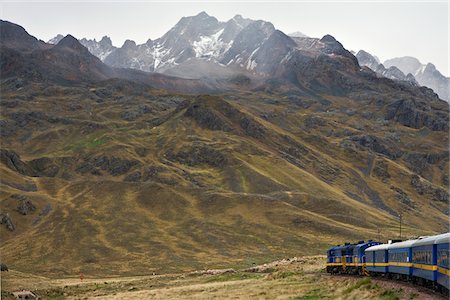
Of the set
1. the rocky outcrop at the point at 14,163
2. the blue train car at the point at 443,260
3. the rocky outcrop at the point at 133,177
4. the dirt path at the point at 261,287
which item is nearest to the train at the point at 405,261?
the blue train car at the point at 443,260

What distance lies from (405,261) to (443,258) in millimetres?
11565

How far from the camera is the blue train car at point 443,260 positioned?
107 ft

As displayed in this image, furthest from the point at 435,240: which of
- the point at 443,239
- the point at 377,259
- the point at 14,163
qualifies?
the point at 14,163

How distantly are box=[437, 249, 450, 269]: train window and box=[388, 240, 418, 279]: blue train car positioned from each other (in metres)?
8.36

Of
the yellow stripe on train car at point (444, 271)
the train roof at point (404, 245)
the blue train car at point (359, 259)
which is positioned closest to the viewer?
the yellow stripe on train car at point (444, 271)

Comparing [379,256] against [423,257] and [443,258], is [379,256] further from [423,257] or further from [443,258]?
[443,258]

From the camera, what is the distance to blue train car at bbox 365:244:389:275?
173 feet

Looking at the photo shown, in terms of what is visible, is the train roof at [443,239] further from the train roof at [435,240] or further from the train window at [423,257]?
the train window at [423,257]

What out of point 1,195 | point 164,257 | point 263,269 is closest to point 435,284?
point 263,269

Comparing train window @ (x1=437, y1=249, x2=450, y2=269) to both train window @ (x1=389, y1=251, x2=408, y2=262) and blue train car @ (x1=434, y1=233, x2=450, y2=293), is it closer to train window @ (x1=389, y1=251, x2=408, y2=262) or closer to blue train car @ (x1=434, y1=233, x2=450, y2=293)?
blue train car @ (x1=434, y1=233, x2=450, y2=293)

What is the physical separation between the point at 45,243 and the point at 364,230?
85.7 m

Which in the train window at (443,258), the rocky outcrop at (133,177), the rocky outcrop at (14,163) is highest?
the rocky outcrop at (14,163)

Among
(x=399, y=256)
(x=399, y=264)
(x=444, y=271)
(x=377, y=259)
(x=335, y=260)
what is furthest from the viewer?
(x=335, y=260)

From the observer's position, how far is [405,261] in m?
44.9
